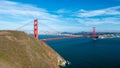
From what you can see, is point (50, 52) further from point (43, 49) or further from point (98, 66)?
point (98, 66)

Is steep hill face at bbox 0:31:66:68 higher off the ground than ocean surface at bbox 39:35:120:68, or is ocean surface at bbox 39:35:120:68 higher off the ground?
steep hill face at bbox 0:31:66:68

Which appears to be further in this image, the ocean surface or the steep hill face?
the ocean surface

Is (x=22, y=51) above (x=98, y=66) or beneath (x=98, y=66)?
above

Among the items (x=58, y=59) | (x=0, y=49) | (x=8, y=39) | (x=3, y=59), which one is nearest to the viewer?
(x=3, y=59)

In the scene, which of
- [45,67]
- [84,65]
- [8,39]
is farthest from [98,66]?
[8,39]

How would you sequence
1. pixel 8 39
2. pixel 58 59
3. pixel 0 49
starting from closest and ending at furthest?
pixel 0 49
pixel 8 39
pixel 58 59

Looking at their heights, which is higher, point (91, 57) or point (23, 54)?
point (23, 54)

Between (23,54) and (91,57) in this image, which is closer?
(23,54)

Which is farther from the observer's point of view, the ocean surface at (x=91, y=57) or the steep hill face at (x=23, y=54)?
the ocean surface at (x=91, y=57)
